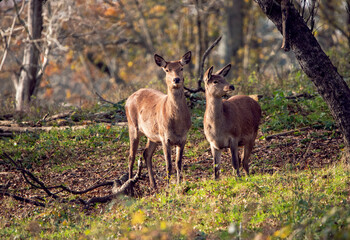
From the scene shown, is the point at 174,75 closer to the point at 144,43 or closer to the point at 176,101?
the point at 176,101

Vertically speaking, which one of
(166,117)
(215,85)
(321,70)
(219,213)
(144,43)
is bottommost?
(219,213)

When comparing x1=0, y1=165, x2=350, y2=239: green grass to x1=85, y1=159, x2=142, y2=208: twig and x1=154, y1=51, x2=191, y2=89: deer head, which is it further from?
x1=154, y1=51, x2=191, y2=89: deer head

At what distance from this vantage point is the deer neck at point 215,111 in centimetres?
811

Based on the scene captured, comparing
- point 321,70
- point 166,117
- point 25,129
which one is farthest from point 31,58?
point 321,70

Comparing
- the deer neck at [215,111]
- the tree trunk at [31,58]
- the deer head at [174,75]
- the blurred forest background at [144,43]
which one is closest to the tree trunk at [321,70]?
the deer neck at [215,111]

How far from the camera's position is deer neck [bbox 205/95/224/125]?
319 inches

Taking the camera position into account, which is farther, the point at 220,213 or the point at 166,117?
the point at 166,117

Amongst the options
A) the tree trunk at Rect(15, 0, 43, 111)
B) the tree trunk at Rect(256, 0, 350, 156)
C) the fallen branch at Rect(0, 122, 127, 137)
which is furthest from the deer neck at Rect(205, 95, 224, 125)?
the tree trunk at Rect(15, 0, 43, 111)

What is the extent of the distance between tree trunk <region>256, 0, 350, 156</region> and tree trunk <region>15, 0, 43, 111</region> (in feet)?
33.4

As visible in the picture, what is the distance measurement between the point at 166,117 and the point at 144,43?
866 inches

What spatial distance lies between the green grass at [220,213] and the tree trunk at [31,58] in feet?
29.1

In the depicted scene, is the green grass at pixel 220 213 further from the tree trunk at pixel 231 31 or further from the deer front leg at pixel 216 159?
the tree trunk at pixel 231 31

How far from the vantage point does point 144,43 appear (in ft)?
98.1

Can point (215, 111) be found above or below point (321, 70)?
below
